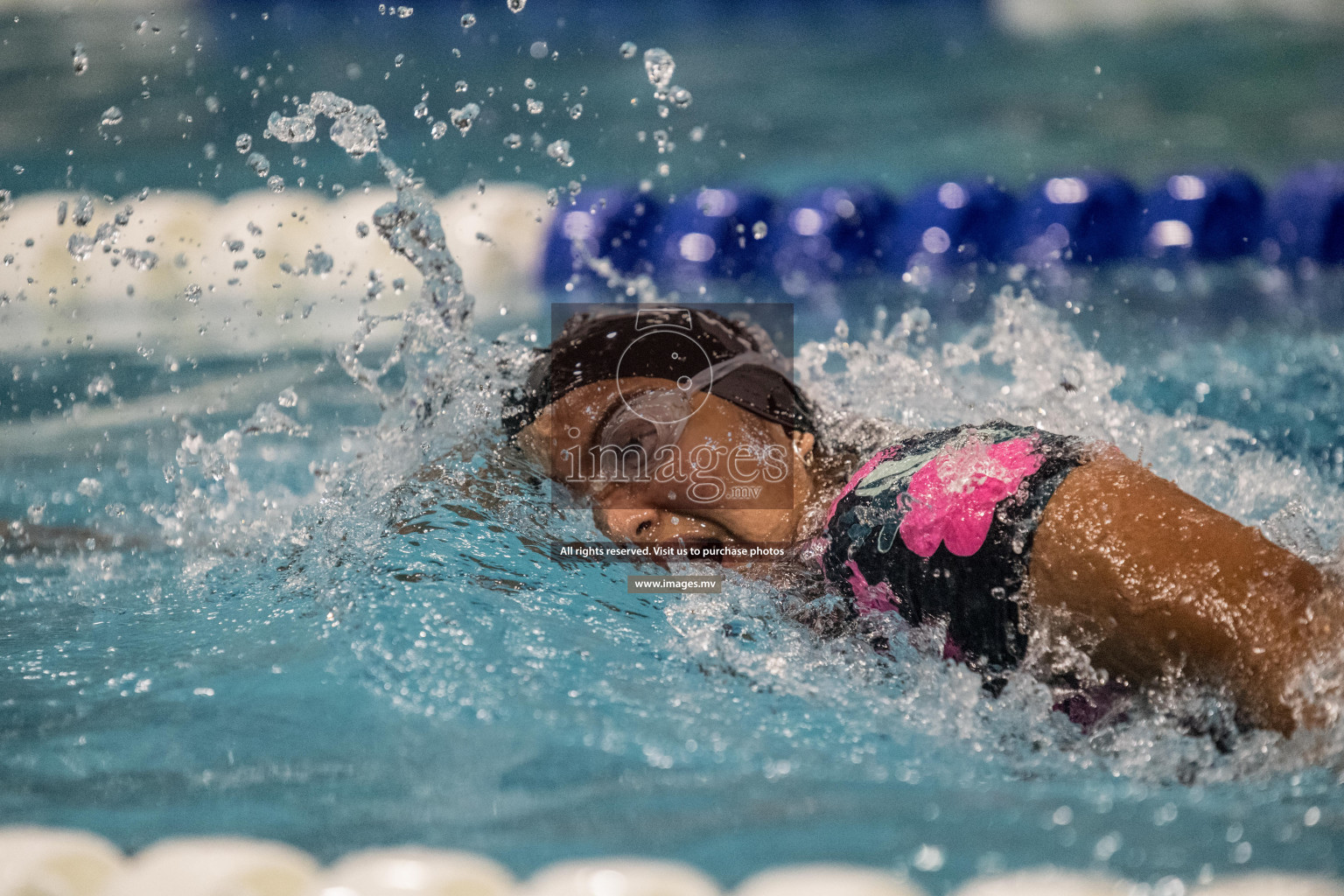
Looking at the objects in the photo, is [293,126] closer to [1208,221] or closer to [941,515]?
[941,515]

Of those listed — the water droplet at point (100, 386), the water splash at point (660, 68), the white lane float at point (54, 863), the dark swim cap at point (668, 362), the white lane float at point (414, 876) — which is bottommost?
the water droplet at point (100, 386)

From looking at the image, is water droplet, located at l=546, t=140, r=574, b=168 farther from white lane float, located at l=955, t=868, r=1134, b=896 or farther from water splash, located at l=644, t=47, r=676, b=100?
white lane float, located at l=955, t=868, r=1134, b=896

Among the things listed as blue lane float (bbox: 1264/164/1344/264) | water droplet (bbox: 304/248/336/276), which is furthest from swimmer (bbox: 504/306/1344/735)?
blue lane float (bbox: 1264/164/1344/264)

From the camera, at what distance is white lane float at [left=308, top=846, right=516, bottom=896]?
0.89 meters

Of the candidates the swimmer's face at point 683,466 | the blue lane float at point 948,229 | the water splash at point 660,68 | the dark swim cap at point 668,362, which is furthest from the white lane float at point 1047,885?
the water splash at point 660,68

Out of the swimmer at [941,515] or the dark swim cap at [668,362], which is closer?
the swimmer at [941,515]

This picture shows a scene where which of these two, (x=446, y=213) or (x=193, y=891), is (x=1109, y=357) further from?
(x=193, y=891)

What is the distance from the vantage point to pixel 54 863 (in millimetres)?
952

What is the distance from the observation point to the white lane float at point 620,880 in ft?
2.90

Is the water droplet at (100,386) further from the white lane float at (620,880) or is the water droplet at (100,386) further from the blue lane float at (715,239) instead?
the white lane float at (620,880)

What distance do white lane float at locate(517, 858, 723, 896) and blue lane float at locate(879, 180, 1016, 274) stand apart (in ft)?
7.86

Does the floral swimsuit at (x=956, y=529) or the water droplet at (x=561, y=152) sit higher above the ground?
the water droplet at (x=561, y=152)

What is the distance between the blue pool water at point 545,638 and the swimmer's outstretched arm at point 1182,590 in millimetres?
50

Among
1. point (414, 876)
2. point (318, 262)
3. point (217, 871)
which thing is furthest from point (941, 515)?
point (318, 262)
